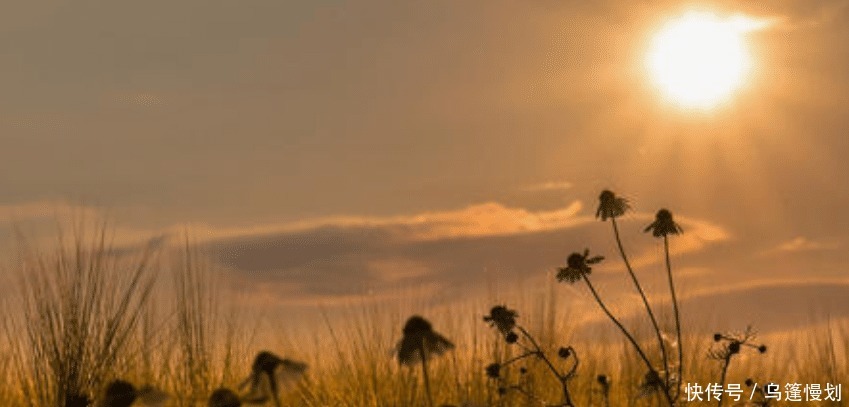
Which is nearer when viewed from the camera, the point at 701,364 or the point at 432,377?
the point at 432,377

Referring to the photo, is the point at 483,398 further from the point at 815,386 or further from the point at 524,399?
the point at 815,386

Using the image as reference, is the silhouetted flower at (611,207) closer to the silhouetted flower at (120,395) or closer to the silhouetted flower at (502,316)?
the silhouetted flower at (502,316)

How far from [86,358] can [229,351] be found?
4.55ft

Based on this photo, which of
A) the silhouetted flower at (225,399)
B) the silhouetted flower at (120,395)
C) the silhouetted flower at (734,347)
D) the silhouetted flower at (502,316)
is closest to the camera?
the silhouetted flower at (225,399)

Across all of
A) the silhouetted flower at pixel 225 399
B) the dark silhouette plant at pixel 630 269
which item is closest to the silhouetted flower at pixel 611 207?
the dark silhouette plant at pixel 630 269

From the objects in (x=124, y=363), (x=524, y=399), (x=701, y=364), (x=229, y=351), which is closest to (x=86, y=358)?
(x=124, y=363)

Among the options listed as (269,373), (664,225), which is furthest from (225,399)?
(664,225)

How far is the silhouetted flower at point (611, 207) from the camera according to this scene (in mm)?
4219

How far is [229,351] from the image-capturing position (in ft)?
23.7

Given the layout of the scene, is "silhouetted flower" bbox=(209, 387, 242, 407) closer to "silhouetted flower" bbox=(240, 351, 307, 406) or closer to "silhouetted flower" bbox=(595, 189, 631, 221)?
"silhouetted flower" bbox=(240, 351, 307, 406)

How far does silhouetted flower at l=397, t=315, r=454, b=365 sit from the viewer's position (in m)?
2.74

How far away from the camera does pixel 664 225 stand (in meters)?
4.30

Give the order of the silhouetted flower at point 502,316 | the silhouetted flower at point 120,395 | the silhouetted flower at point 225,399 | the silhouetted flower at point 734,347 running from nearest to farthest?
the silhouetted flower at point 225,399
the silhouetted flower at point 120,395
the silhouetted flower at point 502,316
the silhouetted flower at point 734,347

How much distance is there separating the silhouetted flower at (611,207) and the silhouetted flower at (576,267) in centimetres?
29
